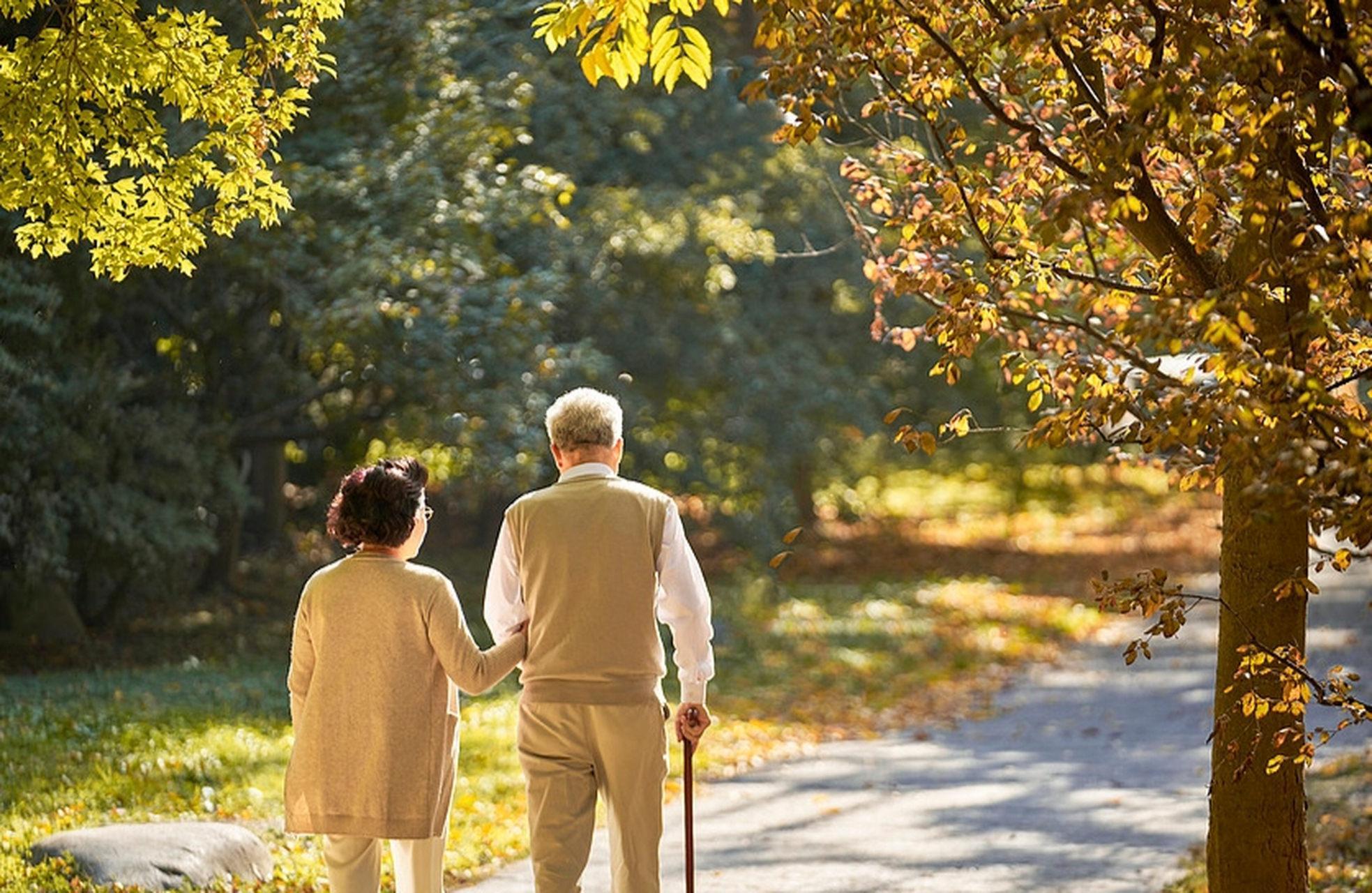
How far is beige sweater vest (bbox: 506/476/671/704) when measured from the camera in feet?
18.0

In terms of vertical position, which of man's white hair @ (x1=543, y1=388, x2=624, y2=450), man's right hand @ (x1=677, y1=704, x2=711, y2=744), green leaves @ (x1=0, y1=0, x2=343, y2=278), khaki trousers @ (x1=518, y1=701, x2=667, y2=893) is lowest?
khaki trousers @ (x1=518, y1=701, x2=667, y2=893)

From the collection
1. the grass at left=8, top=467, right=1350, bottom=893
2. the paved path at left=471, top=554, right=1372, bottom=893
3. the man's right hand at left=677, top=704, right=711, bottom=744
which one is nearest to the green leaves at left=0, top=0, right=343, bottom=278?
the grass at left=8, top=467, right=1350, bottom=893

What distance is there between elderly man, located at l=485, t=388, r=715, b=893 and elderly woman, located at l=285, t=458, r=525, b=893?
0.74 ft

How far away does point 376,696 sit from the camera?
5488mm

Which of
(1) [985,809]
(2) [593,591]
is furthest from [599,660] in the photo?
(1) [985,809]

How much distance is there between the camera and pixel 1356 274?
4.15 meters

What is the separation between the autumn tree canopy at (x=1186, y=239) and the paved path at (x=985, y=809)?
9.55 feet

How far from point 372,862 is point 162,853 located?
2.07m

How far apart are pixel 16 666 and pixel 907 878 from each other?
901cm

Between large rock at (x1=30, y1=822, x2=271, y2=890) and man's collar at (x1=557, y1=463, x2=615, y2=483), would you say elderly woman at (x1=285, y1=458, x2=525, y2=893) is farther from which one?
large rock at (x1=30, y1=822, x2=271, y2=890)

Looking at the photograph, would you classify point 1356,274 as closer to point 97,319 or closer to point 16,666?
point 97,319

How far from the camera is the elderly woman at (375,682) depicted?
5480 mm

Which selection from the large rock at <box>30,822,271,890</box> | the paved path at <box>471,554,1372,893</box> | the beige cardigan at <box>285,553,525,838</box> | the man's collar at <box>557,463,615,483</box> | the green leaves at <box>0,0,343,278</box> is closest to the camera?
the beige cardigan at <box>285,553,525,838</box>

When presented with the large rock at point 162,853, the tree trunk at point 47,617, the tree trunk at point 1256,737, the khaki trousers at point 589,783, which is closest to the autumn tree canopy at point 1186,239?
the tree trunk at point 1256,737
